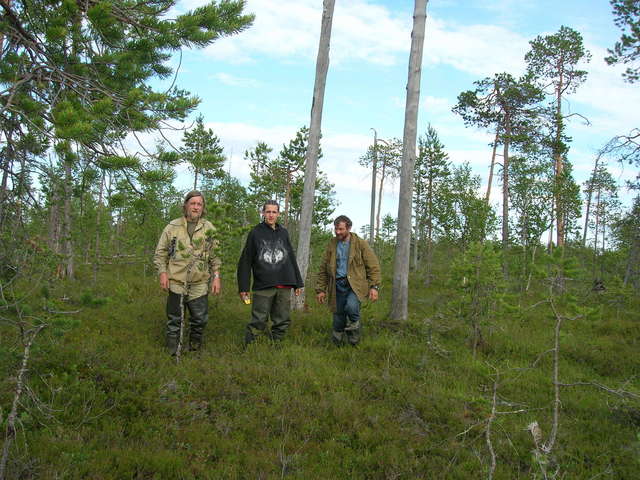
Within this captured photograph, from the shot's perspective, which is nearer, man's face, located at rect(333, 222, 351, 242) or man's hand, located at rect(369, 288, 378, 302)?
man's hand, located at rect(369, 288, 378, 302)

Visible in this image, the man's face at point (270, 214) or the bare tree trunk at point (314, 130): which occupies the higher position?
the bare tree trunk at point (314, 130)

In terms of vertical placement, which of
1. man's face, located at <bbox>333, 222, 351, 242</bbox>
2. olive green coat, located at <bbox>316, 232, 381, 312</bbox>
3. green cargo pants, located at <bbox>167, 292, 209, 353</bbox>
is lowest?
green cargo pants, located at <bbox>167, 292, 209, 353</bbox>

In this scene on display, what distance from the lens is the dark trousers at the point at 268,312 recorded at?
5996mm

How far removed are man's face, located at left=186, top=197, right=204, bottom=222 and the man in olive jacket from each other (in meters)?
1.92

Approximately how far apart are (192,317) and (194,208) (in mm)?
1466

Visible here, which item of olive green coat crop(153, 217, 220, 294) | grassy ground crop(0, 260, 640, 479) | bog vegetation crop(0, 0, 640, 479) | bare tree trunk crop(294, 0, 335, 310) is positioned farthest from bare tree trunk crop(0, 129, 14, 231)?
bare tree trunk crop(294, 0, 335, 310)

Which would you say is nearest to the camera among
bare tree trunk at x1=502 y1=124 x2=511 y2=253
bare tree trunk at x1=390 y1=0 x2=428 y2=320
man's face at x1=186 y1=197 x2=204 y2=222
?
man's face at x1=186 y1=197 x2=204 y2=222

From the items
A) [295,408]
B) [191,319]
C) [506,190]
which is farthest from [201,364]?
[506,190]

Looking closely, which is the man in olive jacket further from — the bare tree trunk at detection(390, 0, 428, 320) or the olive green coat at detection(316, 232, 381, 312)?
the bare tree trunk at detection(390, 0, 428, 320)

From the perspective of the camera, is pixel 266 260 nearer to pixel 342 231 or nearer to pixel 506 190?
pixel 342 231

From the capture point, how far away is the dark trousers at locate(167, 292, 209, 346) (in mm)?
5672

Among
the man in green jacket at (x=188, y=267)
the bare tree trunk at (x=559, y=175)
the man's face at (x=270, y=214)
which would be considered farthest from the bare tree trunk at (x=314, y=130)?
the bare tree trunk at (x=559, y=175)

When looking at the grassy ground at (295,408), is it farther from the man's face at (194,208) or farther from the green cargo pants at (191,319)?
the man's face at (194,208)

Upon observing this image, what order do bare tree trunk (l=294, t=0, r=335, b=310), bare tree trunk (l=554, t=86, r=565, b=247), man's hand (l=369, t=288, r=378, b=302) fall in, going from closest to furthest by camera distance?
man's hand (l=369, t=288, r=378, b=302) → bare tree trunk (l=294, t=0, r=335, b=310) → bare tree trunk (l=554, t=86, r=565, b=247)
